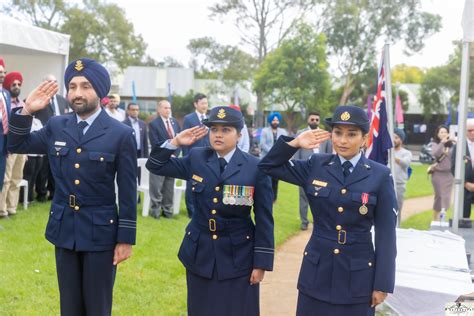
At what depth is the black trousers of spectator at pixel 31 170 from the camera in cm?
895

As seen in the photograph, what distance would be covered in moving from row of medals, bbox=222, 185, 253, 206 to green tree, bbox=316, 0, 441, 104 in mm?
36157

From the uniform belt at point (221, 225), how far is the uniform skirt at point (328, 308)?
0.57 meters

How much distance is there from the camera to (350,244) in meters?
3.31

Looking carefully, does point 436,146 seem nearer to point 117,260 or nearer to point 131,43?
point 117,260

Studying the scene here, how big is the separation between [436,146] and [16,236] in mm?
7411

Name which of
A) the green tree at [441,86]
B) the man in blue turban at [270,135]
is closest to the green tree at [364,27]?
the green tree at [441,86]

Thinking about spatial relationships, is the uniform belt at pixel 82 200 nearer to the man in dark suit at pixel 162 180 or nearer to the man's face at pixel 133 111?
the man in dark suit at pixel 162 180

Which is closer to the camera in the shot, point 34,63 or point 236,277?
point 236,277

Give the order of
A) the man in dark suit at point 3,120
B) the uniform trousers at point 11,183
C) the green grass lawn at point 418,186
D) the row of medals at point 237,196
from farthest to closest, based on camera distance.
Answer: the green grass lawn at point 418,186 < the uniform trousers at point 11,183 < the man in dark suit at point 3,120 < the row of medals at point 237,196

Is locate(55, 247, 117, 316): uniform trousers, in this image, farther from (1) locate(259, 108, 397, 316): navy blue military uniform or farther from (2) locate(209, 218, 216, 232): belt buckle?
(1) locate(259, 108, 397, 316): navy blue military uniform

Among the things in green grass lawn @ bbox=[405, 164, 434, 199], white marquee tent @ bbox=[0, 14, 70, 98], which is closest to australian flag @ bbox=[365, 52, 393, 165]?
white marquee tent @ bbox=[0, 14, 70, 98]

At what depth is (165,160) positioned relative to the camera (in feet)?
12.2

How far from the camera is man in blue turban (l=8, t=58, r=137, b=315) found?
333cm

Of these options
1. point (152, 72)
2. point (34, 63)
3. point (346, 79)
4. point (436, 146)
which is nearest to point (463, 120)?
point (436, 146)
